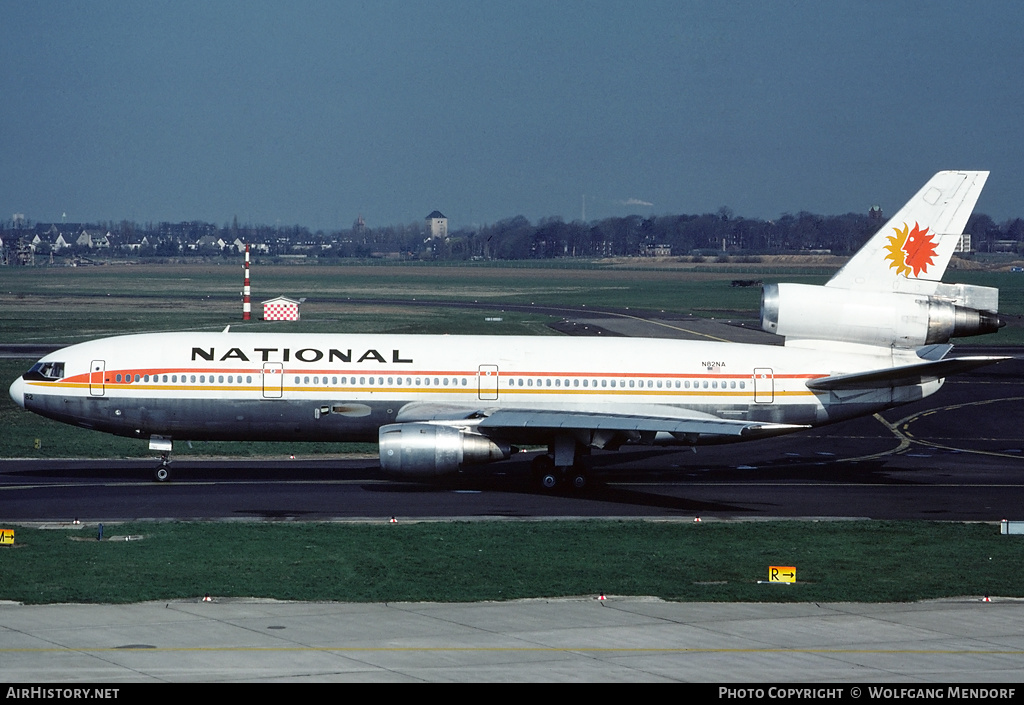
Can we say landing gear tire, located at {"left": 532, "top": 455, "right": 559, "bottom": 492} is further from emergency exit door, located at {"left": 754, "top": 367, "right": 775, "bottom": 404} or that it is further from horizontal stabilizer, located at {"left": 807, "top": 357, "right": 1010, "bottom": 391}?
horizontal stabilizer, located at {"left": 807, "top": 357, "right": 1010, "bottom": 391}

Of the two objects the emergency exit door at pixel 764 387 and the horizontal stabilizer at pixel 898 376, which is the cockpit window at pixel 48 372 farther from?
the horizontal stabilizer at pixel 898 376

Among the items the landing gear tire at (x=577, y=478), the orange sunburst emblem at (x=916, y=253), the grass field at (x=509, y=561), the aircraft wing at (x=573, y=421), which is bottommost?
the grass field at (x=509, y=561)

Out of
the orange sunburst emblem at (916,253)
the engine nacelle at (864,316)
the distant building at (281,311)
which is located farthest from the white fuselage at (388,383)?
the distant building at (281,311)

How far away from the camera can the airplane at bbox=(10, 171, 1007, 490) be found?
42.1 metres

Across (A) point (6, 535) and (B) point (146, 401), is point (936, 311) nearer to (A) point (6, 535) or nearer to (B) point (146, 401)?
(B) point (146, 401)

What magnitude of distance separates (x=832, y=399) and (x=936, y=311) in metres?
4.33

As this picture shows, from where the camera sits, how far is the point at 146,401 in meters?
42.1

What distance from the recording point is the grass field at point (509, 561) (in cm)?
2770

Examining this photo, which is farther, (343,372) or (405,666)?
(343,372)

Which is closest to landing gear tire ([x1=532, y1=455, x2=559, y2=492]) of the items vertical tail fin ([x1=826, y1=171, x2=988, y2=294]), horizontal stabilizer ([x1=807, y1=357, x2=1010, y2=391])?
horizontal stabilizer ([x1=807, y1=357, x2=1010, y2=391])

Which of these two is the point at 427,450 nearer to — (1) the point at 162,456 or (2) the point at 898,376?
(1) the point at 162,456

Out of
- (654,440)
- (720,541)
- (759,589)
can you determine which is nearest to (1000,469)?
(654,440)

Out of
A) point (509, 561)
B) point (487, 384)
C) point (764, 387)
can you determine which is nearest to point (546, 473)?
point (487, 384)

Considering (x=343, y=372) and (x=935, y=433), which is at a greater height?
(x=343, y=372)
